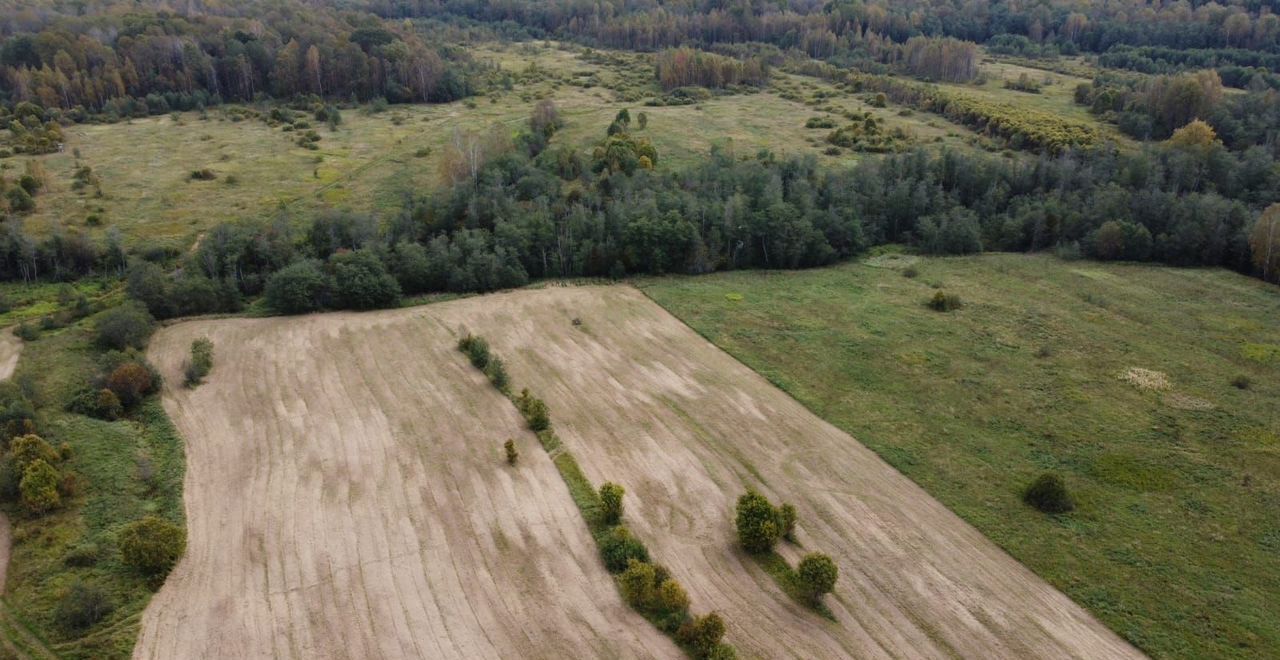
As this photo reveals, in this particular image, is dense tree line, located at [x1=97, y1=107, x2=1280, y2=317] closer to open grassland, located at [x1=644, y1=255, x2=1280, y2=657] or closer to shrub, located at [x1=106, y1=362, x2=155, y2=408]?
open grassland, located at [x1=644, y1=255, x2=1280, y2=657]

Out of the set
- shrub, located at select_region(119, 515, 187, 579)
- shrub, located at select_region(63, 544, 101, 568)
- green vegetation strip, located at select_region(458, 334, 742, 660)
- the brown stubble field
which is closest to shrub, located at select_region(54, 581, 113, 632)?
the brown stubble field

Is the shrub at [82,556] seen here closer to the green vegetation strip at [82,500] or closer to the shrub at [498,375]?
the green vegetation strip at [82,500]

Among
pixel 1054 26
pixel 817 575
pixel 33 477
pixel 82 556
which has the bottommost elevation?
pixel 82 556

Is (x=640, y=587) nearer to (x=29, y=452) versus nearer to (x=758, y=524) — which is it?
(x=758, y=524)

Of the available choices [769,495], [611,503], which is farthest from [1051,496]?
[611,503]

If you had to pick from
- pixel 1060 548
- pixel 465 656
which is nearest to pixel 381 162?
pixel 465 656

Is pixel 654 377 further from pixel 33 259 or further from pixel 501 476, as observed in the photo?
pixel 33 259

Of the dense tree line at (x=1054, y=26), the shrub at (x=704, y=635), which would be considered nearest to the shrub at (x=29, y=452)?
the shrub at (x=704, y=635)
